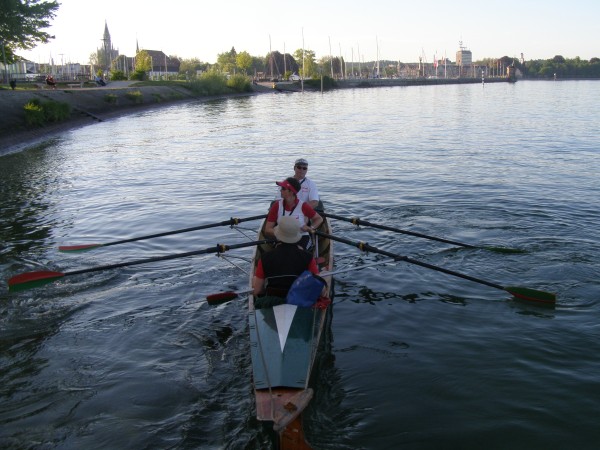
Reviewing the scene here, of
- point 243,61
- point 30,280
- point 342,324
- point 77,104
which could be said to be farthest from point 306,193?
point 243,61

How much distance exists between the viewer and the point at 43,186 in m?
20.8

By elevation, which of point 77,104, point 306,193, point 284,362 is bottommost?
point 284,362

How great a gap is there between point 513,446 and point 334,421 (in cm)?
195

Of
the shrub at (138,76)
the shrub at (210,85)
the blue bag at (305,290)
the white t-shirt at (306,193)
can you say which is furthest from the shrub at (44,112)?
the shrub at (210,85)

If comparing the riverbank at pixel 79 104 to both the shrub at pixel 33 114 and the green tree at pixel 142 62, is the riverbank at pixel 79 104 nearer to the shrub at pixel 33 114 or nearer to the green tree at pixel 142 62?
the shrub at pixel 33 114

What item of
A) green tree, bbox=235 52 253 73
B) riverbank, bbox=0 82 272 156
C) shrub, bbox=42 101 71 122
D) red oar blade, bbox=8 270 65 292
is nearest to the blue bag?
red oar blade, bbox=8 270 65 292

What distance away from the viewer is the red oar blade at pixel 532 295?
9.05 meters

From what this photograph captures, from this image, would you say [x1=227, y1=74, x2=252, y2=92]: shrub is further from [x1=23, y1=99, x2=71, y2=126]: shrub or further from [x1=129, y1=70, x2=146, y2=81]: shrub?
[x1=23, y1=99, x2=71, y2=126]: shrub

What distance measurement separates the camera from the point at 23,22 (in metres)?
48.1

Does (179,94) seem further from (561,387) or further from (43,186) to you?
(561,387)

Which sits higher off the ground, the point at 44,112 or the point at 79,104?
the point at 79,104

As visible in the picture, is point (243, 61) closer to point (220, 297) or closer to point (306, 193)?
point (306, 193)

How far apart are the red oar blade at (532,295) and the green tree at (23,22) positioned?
155ft

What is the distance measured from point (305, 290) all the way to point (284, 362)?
123cm
